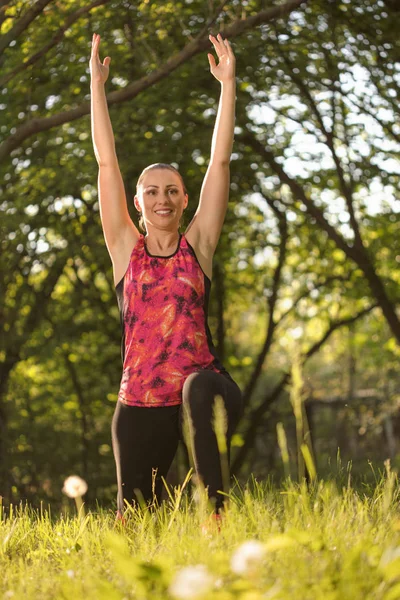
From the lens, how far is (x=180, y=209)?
3871mm

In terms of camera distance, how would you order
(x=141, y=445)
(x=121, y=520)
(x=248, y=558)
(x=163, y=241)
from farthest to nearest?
(x=163, y=241) < (x=141, y=445) < (x=121, y=520) < (x=248, y=558)

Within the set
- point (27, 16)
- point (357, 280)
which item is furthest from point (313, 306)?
point (27, 16)

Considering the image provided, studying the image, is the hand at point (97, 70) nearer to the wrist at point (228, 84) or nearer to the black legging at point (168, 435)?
the wrist at point (228, 84)

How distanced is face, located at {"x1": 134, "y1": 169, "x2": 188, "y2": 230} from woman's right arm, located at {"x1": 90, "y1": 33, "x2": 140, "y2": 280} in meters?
0.09


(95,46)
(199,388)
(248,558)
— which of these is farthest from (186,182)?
(248,558)

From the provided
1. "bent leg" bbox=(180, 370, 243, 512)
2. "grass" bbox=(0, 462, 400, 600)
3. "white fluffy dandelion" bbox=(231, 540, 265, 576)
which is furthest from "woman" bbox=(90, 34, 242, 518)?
"white fluffy dandelion" bbox=(231, 540, 265, 576)

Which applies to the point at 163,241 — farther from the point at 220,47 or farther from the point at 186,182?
the point at 186,182

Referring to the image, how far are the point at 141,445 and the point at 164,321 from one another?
0.48m

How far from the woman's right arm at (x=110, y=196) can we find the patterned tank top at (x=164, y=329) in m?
0.15

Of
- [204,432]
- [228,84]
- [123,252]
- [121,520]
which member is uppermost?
[228,84]

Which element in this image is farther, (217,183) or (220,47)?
(220,47)

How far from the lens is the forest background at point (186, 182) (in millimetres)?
7551

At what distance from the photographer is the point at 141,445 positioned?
3.63 meters

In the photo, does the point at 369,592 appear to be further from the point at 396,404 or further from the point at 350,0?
the point at 396,404
